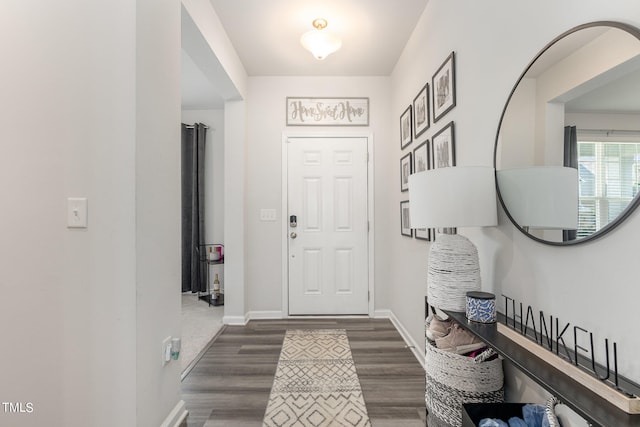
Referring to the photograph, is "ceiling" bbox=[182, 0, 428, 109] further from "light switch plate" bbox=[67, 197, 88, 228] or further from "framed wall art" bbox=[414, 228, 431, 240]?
"light switch plate" bbox=[67, 197, 88, 228]

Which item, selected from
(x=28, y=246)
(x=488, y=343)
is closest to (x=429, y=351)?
(x=488, y=343)

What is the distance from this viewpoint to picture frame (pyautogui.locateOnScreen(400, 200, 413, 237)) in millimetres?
2698

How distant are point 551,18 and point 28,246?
216 cm

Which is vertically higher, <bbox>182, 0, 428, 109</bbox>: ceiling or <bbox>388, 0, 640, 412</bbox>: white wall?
<bbox>182, 0, 428, 109</bbox>: ceiling

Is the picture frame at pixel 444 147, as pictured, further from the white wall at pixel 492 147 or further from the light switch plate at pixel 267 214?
the light switch plate at pixel 267 214

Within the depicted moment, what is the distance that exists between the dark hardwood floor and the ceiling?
2.59 m

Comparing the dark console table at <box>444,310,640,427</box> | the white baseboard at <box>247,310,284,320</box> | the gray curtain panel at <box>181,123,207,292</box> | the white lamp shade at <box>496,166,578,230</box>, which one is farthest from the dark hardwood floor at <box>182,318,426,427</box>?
the gray curtain panel at <box>181,123,207,292</box>

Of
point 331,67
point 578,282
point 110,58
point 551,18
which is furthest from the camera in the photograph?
point 331,67

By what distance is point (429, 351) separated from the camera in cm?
141

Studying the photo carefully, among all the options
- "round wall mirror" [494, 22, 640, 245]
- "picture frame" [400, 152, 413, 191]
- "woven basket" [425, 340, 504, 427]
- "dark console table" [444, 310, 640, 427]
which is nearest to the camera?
"dark console table" [444, 310, 640, 427]

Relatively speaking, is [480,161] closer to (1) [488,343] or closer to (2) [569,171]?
(2) [569,171]

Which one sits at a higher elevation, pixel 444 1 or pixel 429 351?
pixel 444 1

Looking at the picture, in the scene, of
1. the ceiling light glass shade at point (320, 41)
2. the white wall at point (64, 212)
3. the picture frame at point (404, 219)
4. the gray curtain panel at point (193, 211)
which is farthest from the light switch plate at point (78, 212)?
the gray curtain panel at point (193, 211)

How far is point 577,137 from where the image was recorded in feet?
3.12
